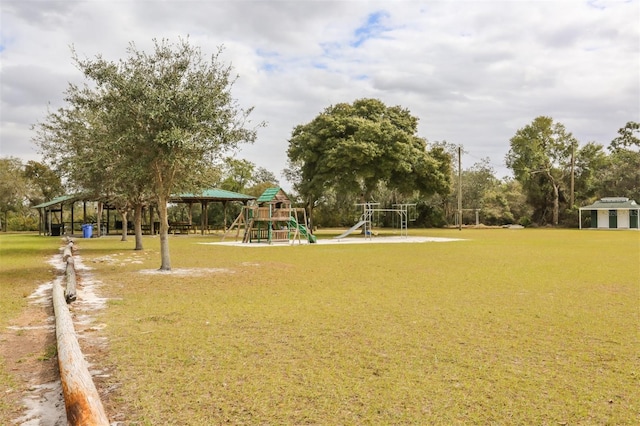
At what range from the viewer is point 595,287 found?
1110 cm

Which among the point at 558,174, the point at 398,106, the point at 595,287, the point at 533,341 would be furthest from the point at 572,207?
the point at 533,341

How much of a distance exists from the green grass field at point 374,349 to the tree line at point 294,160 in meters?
3.81

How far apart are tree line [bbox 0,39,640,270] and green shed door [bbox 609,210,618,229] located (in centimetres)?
514

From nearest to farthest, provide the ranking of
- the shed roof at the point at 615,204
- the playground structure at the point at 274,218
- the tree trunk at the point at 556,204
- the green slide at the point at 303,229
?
the playground structure at the point at 274,218 → the green slide at the point at 303,229 → the shed roof at the point at 615,204 → the tree trunk at the point at 556,204

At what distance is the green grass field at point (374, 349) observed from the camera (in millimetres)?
4328

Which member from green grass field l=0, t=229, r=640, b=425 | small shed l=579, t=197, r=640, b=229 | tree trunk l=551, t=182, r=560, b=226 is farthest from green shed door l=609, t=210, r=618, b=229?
green grass field l=0, t=229, r=640, b=425

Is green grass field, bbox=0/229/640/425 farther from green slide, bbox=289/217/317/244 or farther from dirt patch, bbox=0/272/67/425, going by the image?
green slide, bbox=289/217/317/244

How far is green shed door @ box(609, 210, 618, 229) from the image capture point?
5028 centimetres

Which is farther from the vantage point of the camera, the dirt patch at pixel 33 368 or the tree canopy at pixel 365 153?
the tree canopy at pixel 365 153

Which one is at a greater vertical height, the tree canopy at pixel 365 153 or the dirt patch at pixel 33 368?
the tree canopy at pixel 365 153

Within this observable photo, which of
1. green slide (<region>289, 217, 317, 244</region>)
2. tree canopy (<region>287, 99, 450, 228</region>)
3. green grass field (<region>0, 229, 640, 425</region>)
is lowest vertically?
green grass field (<region>0, 229, 640, 425</region>)

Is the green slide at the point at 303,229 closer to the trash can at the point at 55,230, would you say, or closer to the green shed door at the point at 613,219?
the trash can at the point at 55,230

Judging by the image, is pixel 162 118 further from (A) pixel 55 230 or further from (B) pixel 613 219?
(B) pixel 613 219

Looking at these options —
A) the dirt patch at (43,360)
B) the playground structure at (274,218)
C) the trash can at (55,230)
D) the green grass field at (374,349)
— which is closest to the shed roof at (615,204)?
the playground structure at (274,218)
